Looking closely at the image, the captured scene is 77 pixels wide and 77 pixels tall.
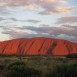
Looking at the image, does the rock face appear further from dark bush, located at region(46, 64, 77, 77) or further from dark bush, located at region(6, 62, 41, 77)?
dark bush, located at region(46, 64, 77, 77)

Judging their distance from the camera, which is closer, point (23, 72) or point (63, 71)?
point (63, 71)

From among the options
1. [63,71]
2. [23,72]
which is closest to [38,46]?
[23,72]

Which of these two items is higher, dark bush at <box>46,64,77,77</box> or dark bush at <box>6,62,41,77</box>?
dark bush at <box>46,64,77,77</box>

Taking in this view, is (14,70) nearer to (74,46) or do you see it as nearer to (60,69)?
(60,69)

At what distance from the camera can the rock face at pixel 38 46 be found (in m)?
122

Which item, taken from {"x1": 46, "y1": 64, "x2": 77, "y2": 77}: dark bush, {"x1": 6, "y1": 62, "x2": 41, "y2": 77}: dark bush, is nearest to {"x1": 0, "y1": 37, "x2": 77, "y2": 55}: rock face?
{"x1": 6, "y1": 62, "x2": 41, "y2": 77}: dark bush

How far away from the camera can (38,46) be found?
13112 centimetres

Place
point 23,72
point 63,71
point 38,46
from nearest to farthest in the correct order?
point 63,71
point 23,72
point 38,46

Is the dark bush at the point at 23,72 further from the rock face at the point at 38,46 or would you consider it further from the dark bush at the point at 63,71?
the rock face at the point at 38,46

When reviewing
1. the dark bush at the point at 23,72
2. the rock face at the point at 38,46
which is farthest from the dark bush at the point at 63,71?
the rock face at the point at 38,46

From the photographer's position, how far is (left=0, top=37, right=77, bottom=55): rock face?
121625 millimetres

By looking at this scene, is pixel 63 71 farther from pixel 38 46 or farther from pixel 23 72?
pixel 38 46

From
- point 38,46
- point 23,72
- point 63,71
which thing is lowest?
point 38,46

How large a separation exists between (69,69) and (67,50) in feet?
350
